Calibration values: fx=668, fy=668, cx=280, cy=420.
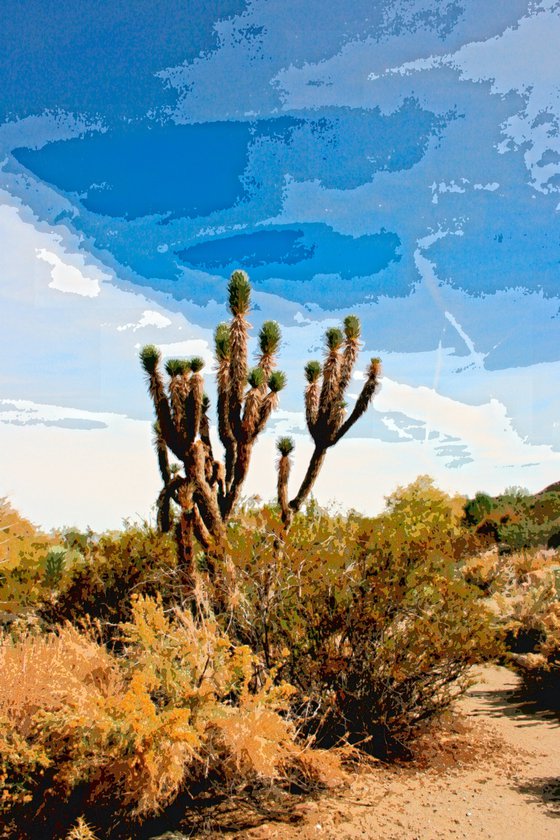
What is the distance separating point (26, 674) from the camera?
5.89 meters

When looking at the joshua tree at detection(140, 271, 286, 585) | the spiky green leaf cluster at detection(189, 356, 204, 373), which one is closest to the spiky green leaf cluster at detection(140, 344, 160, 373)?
the joshua tree at detection(140, 271, 286, 585)

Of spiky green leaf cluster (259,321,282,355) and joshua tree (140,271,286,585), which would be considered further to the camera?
spiky green leaf cluster (259,321,282,355)

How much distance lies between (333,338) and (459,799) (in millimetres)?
12301

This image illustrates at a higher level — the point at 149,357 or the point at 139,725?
the point at 149,357

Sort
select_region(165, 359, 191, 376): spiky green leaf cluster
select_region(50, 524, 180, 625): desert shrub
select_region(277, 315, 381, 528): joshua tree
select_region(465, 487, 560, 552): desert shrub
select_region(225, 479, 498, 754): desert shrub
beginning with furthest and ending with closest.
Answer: select_region(465, 487, 560, 552): desert shrub
select_region(277, 315, 381, 528): joshua tree
select_region(165, 359, 191, 376): spiky green leaf cluster
select_region(50, 524, 180, 625): desert shrub
select_region(225, 479, 498, 754): desert shrub

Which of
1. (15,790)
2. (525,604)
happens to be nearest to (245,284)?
(525,604)

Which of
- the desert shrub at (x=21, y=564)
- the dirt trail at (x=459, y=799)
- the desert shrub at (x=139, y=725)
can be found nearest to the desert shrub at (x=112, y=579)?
the desert shrub at (x=21, y=564)

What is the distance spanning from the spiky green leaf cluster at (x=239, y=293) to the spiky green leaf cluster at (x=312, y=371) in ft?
12.6

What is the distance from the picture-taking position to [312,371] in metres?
18.1

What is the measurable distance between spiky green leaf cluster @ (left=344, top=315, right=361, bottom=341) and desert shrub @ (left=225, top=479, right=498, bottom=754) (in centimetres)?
1052

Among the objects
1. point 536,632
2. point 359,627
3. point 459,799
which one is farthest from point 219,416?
point 459,799

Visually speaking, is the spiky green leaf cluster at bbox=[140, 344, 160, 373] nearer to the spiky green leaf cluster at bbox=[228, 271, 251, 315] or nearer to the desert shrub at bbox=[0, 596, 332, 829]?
the spiky green leaf cluster at bbox=[228, 271, 251, 315]

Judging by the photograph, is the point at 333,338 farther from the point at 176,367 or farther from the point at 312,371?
the point at 176,367

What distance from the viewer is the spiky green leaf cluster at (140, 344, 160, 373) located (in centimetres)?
1412
